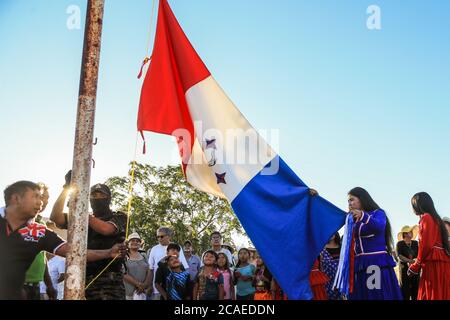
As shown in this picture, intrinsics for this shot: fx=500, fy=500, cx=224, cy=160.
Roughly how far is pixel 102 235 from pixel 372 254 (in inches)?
137

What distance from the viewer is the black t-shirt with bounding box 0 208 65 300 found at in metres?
4.46

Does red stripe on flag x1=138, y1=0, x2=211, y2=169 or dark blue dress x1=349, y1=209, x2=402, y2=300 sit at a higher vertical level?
red stripe on flag x1=138, y1=0, x2=211, y2=169

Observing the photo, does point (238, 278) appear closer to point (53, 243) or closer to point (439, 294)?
point (439, 294)

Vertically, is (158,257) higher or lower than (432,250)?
lower

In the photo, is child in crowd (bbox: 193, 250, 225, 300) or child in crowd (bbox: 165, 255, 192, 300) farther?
child in crowd (bbox: 193, 250, 225, 300)

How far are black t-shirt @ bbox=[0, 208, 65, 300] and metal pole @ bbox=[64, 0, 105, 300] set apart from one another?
43cm

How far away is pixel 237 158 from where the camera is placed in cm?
582

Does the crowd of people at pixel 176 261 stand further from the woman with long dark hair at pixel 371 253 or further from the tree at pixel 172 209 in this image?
the tree at pixel 172 209

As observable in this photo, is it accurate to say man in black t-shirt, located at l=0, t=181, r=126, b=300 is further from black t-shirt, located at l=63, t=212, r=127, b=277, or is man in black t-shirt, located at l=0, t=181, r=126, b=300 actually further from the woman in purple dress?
the woman in purple dress

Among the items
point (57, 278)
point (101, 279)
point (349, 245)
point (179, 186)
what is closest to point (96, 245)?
point (101, 279)

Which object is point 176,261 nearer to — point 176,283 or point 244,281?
point 176,283

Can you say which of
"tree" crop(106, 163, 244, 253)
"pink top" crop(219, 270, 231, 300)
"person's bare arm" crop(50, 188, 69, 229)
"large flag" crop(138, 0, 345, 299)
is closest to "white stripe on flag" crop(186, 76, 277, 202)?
"large flag" crop(138, 0, 345, 299)

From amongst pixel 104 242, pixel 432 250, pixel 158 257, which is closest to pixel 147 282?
pixel 158 257

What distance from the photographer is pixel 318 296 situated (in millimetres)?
6969
